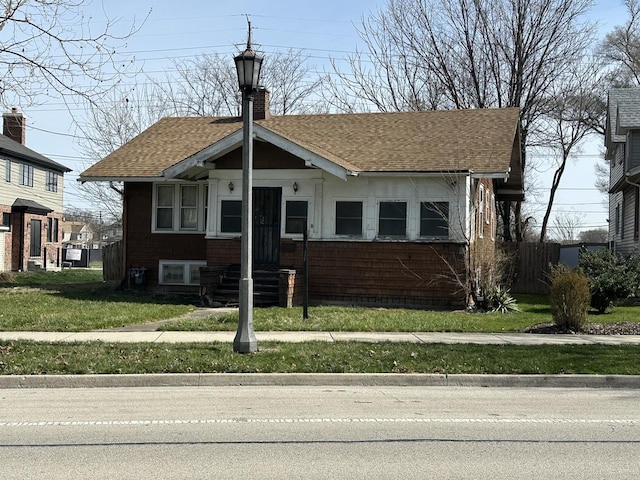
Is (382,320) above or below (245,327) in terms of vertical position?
below

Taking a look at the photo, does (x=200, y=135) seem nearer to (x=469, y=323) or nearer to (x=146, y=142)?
(x=146, y=142)

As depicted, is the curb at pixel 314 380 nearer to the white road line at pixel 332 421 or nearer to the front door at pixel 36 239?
the white road line at pixel 332 421

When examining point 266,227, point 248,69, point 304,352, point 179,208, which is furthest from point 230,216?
point 304,352

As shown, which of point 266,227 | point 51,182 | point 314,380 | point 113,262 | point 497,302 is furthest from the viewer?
point 51,182

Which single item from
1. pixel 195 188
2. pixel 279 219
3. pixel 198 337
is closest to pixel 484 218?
pixel 279 219

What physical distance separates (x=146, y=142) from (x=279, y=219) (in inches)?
262

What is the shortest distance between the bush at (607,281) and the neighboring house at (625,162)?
5316 mm

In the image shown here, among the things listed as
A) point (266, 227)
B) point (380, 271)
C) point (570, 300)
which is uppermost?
point (266, 227)

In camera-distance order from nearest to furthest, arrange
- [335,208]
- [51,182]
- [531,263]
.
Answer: [335,208]
[531,263]
[51,182]

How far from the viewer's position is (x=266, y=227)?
21.0 m

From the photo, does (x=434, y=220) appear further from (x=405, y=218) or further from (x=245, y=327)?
(x=245, y=327)

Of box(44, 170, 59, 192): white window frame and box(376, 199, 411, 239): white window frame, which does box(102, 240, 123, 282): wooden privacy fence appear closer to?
box(376, 199, 411, 239): white window frame

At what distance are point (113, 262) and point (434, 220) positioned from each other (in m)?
11.9

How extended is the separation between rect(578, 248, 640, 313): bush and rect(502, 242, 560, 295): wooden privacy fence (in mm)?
7719
